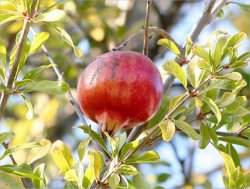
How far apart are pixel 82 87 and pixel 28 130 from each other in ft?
5.31

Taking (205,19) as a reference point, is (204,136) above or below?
below

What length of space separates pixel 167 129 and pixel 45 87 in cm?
27

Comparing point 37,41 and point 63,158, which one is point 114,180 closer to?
point 63,158

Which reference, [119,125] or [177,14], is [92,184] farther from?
[177,14]

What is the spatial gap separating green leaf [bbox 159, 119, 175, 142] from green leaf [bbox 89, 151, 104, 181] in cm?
14

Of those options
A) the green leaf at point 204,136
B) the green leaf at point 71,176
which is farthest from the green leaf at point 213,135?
the green leaf at point 71,176

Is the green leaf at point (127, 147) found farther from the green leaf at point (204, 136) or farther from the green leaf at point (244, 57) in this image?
the green leaf at point (244, 57)

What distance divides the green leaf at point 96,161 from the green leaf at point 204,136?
0.72 feet

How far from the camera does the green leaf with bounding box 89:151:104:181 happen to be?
4.60 ft

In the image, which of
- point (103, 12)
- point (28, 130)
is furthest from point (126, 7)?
point (28, 130)

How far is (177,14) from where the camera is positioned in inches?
125

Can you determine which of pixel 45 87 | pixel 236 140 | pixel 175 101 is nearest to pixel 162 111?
pixel 175 101

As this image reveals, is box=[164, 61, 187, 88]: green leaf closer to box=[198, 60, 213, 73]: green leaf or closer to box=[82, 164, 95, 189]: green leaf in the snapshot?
box=[198, 60, 213, 73]: green leaf

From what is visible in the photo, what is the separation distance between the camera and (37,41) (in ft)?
5.11
